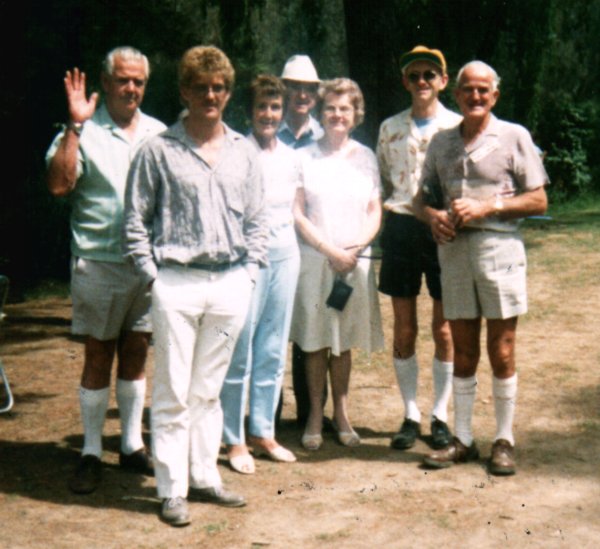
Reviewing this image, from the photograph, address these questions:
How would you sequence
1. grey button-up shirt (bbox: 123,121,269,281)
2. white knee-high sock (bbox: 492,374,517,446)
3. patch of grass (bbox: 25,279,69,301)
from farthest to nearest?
patch of grass (bbox: 25,279,69,301) → white knee-high sock (bbox: 492,374,517,446) → grey button-up shirt (bbox: 123,121,269,281)

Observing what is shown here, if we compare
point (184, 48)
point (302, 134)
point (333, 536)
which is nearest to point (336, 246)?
point (302, 134)

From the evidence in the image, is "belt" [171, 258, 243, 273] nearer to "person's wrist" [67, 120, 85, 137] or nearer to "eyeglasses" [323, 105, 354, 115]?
"person's wrist" [67, 120, 85, 137]

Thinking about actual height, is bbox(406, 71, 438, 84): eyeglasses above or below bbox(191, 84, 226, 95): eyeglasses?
above

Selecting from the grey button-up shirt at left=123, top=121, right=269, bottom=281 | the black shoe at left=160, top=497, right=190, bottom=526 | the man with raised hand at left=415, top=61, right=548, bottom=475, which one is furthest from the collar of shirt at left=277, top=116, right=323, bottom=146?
the black shoe at left=160, top=497, right=190, bottom=526

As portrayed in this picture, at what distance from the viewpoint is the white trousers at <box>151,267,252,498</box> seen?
4852 millimetres

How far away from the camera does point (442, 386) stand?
6.27 metres

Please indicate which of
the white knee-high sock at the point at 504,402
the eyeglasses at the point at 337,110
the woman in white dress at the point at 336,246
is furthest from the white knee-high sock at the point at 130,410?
the white knee-high sock at the point at 504,402

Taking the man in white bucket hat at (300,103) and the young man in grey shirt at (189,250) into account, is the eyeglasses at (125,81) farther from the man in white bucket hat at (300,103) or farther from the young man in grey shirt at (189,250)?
the man in white bucket hat at (300,103)

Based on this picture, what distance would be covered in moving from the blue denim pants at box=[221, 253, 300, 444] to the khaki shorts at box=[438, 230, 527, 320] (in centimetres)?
83

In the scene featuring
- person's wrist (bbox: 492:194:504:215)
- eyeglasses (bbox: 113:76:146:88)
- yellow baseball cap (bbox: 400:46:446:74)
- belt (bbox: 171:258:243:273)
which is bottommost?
belt (bbox: 171:258:243:273)

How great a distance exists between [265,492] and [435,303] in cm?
151

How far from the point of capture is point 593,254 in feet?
44.9

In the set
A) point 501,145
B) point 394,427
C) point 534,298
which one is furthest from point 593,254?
point 501,145

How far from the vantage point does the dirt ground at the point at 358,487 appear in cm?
477
